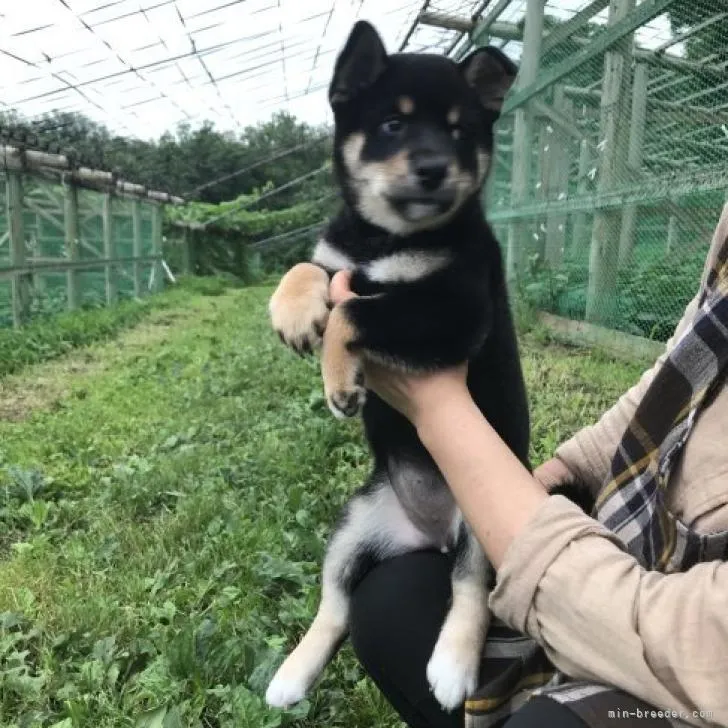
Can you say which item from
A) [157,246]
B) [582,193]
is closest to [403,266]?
[582,193]

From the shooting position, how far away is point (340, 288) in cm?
172

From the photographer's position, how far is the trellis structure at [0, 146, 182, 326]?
303 inches

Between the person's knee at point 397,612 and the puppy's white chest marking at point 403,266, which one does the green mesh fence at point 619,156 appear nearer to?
the puppy's white chest marking at point 403,266

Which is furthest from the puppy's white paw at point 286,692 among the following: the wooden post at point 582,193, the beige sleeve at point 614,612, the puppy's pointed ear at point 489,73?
the wooden post at point 582,193

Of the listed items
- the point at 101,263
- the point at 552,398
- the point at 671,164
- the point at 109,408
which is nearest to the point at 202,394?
the point at 109,408

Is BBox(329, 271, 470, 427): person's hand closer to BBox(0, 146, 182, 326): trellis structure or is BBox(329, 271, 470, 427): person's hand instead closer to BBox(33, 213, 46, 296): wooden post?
BBox(0, 146, 182, 326): trellis structure

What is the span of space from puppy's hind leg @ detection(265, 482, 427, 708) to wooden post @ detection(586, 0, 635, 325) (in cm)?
327

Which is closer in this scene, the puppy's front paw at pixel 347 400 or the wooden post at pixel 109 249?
the puppy's front paw at pixel 347 400

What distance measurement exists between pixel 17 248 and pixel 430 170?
690 cm

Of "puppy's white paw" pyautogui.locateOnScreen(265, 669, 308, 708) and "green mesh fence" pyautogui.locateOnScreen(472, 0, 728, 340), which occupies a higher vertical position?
"green mesh fence" pyautogui.locateOnScreen(472, 0, 728, 340)

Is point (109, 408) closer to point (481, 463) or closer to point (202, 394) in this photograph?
point (202, 394)

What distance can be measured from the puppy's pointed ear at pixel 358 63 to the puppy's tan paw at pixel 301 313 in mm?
538

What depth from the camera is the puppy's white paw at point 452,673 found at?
138 centimetres

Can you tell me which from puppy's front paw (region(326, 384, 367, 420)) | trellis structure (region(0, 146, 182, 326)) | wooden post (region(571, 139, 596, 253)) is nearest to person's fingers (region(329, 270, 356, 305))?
puppy's front paw (region(326, 384, 367, 420))
